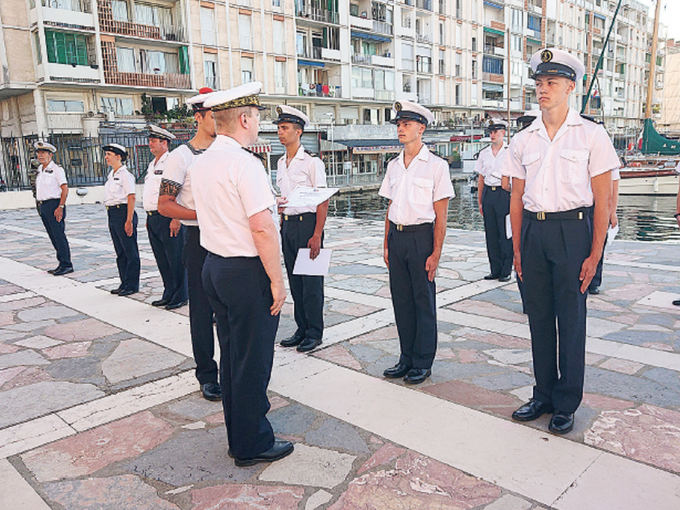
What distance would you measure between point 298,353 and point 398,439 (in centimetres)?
167

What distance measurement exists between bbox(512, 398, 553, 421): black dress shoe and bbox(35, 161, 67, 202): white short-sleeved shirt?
7.53 m

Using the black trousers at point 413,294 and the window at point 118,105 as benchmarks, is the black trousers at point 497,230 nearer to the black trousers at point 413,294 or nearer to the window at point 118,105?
the black trousers at point 413,294

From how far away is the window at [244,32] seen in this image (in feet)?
109

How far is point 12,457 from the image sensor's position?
3100 mm

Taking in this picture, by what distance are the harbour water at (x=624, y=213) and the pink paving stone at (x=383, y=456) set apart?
11.8 meters

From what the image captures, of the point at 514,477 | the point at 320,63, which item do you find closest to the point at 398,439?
the point at 514,477

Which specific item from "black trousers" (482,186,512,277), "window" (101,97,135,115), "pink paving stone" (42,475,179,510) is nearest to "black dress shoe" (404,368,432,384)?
"pink paving stone" (42,475,179,510)

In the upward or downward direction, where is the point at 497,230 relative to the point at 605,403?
upward

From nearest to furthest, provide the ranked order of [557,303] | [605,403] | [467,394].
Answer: [557,303]
[605,403]
[467,394]

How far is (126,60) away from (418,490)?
31.8m

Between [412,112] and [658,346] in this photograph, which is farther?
[658,346]

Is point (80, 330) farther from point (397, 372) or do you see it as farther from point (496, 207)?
point (496, 207)

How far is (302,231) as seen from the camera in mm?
4758

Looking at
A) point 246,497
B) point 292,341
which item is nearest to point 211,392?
point 292,341
